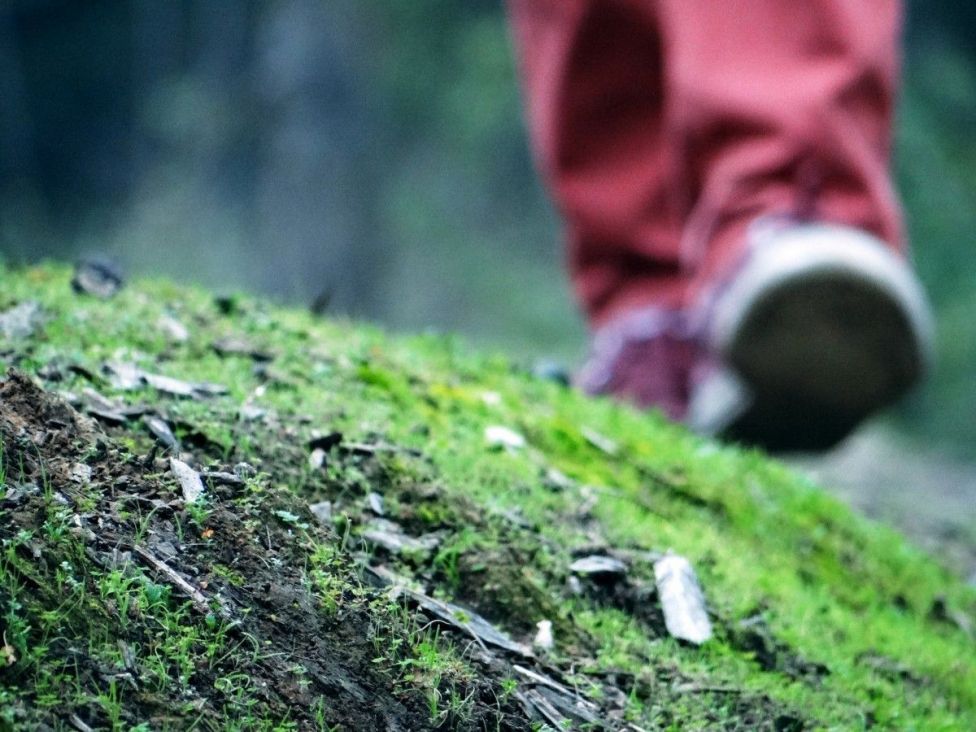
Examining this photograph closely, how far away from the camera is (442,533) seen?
196 centimetres

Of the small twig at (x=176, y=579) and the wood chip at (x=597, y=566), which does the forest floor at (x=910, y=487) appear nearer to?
the wood chip at (x=597, y=566)

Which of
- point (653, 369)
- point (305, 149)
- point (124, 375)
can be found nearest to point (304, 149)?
point (305, 149)

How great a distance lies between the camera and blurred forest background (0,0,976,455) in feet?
41.0

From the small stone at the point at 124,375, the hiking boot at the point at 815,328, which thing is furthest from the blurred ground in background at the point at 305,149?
the small stone at the point at 124,375

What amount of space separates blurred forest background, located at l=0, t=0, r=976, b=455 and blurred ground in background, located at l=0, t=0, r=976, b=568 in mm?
21

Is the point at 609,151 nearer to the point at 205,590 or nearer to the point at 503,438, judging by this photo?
the point at 503,438

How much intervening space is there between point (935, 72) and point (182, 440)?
10.4 m

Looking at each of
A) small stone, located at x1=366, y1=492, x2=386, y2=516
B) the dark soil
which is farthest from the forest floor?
the dark soil

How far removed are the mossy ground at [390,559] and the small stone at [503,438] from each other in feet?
0.08

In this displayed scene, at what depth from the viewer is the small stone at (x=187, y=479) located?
1.71m

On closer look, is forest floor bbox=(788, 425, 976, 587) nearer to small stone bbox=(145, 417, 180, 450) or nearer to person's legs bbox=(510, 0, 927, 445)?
person's legs bbox=(510, 0, 927, 445)

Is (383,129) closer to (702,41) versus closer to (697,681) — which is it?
(702,41)

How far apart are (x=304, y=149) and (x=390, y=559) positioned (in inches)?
482

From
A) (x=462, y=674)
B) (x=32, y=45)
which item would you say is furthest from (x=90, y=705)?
(x=32, y=45)
